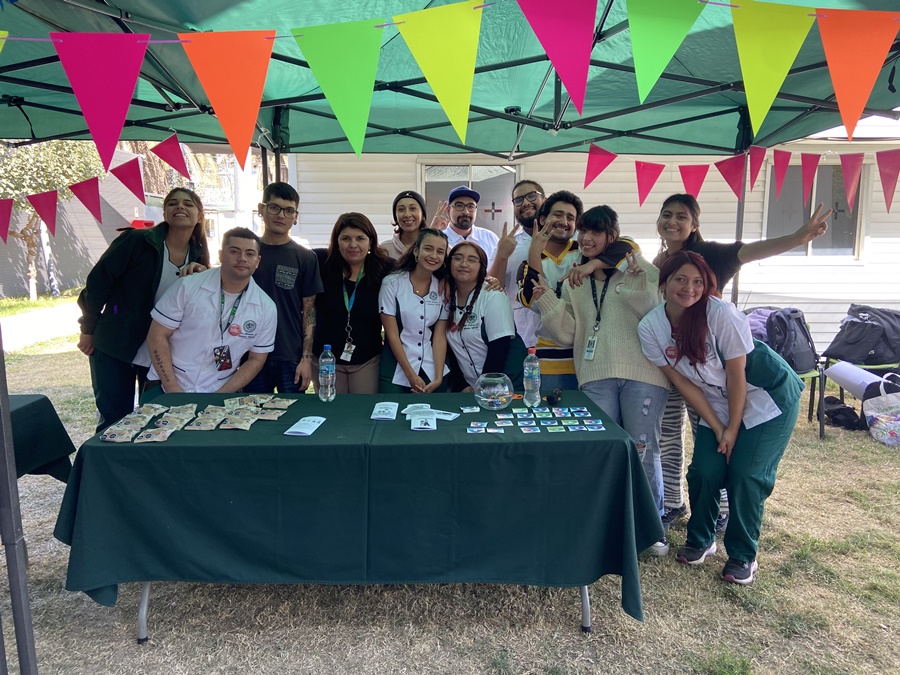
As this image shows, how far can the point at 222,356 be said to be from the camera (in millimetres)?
2729

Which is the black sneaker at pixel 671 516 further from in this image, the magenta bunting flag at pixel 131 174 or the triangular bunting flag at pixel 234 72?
the magenta bunting flag at pixel 131 174

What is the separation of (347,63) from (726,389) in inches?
82.7

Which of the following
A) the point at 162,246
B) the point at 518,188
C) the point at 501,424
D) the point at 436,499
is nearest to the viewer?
the point at 436,499

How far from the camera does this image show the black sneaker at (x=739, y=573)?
2582 mm

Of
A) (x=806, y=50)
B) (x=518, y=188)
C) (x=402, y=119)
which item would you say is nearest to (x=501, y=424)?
(x=518, y=188)

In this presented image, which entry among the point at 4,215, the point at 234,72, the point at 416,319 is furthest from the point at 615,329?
the point at 4,215

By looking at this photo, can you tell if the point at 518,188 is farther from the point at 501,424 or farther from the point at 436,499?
the point at 436,499

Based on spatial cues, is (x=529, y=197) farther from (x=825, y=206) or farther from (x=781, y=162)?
(x=825, y=206)

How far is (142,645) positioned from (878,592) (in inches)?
124

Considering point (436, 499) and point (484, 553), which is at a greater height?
point (436, 499)

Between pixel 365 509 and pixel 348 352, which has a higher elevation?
pixel 348 352

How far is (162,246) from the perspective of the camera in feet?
9.90

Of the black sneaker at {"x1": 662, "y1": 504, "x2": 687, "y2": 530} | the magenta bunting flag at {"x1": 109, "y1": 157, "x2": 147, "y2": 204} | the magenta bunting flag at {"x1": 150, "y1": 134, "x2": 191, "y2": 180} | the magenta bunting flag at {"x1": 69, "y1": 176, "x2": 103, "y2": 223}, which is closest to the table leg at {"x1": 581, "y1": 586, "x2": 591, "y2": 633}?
the black sneaker at {"x1": 662, "y1": 504, "x2": 687, "y2": 530}

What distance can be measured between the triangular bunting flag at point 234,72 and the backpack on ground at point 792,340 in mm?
4350
